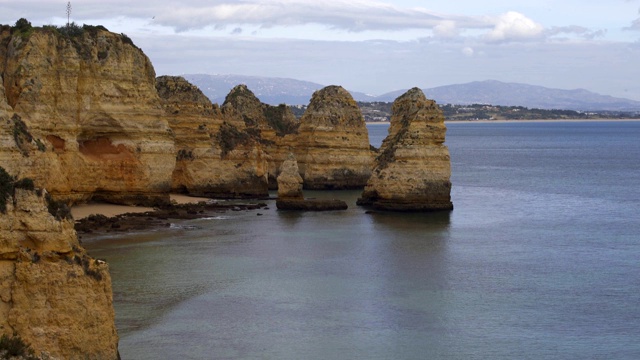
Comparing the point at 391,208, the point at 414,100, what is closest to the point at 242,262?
the point at 391,208

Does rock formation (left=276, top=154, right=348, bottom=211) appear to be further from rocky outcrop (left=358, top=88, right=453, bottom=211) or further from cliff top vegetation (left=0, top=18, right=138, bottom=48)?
cliff top vegetation (left=0, top=18, right=138, bottom=48)

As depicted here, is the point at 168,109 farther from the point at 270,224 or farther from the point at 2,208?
the point at 2,208

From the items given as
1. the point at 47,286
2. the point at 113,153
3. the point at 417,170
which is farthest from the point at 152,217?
the point at 47,286

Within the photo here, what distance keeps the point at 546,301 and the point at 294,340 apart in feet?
30.4

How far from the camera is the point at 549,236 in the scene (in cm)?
4597

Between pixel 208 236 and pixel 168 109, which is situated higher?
pixel 168 109

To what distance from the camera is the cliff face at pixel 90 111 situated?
44.1 meters

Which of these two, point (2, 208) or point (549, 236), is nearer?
point (2, 208)

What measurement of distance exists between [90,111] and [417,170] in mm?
17291

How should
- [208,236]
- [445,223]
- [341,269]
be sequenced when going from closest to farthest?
[341,269], [208,236], [445,223]

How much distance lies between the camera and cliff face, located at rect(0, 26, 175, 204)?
145 ft

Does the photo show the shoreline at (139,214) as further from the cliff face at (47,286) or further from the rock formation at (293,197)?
the cliff face at (47,286)

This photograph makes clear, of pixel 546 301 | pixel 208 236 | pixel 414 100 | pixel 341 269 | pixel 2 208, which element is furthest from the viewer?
Answer: pixel 414 100

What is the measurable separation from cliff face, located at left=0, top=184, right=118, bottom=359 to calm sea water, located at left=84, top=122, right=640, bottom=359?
19.0ft
